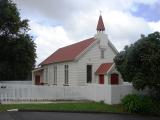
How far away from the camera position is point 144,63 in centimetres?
2739

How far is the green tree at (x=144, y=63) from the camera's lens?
2706 cm

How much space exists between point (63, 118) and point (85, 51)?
18780 millimetres

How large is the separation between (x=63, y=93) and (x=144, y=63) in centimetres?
891

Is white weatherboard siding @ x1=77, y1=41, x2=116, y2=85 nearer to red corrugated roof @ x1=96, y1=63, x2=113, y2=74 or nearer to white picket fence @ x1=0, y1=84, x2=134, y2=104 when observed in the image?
red corrugated roof @ x1=96, y1=63, x2=113, y2=74

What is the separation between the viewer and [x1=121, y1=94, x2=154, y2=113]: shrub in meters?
26.4

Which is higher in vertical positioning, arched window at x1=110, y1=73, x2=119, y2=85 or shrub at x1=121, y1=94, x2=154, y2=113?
arched window at x1=110, y1=73, x2=119, y2=85

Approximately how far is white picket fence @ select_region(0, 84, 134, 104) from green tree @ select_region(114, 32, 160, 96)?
1.63 meters

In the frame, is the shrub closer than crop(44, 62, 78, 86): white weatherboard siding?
Yes

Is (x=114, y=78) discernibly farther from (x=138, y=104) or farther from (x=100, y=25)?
(x=138, y=104)

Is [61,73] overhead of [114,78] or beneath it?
overhead

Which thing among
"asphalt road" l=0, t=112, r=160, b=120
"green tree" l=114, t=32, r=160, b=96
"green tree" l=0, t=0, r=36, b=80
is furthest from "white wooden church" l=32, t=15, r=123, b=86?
"asphalt road" l=0, t=112, r=160, b=120

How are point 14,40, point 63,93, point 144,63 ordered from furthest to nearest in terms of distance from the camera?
point 14,40
point 63,93
point 144,63

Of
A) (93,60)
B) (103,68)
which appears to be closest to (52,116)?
(103,68)

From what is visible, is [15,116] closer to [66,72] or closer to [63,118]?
[63,118]
